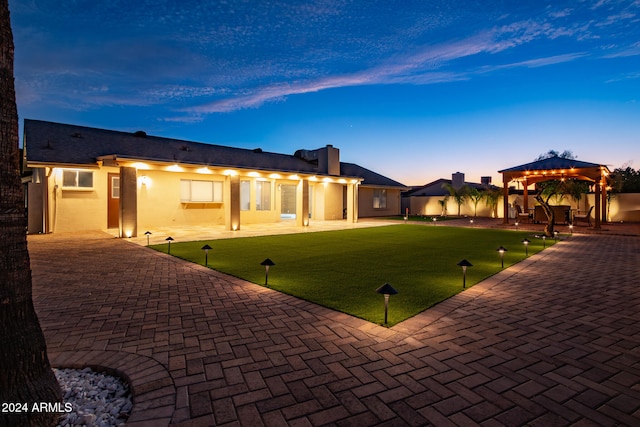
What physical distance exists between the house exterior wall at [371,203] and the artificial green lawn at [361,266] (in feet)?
50.8

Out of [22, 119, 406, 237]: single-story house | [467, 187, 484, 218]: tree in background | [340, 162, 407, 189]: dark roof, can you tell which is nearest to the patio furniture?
[467, 187, 484, 218]: tree in background

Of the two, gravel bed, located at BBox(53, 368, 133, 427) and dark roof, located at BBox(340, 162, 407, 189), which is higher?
dark roof, located at BBox(340, 162, 407, 189)

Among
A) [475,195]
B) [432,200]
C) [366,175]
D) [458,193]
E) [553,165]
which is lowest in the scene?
[432,200]

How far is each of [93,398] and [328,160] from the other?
2290 cm

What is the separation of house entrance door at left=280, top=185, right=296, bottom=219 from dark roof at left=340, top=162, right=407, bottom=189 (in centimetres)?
553

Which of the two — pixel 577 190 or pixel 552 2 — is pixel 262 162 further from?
pixel 577 190

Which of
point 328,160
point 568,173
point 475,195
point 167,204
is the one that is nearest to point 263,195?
point 167,204

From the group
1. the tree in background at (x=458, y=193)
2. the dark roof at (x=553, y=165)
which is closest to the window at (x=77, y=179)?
the dark roof at (x=553, y=165)

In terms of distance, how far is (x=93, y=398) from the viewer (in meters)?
2.32

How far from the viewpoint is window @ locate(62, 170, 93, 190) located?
1361 cm

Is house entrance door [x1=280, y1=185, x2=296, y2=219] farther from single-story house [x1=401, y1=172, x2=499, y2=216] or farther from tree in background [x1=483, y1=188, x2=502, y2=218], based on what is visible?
tree in background [x1=483, y1=188, x2=502, y2=218]

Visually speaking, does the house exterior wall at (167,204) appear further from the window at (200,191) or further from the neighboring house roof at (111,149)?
the neighboring house roof at (111,149)

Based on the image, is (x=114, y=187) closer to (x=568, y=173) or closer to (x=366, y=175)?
(x=366, y=175)

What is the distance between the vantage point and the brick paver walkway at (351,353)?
2.11 m
